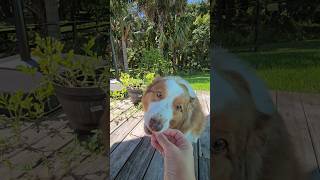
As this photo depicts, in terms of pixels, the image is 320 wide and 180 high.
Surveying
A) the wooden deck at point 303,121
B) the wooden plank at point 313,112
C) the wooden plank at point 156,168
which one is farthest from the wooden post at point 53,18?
the wooden plank at point 313,112

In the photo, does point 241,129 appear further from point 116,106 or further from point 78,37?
point 78,37

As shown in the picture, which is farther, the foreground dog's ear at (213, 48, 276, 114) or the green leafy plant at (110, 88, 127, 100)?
the green leafy plant at (110, 88, 127, 100)

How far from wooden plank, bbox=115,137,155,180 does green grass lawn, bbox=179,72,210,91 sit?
0.36 metres

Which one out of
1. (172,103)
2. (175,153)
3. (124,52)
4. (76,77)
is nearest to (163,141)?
(175,153)

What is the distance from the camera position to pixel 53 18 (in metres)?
2.43

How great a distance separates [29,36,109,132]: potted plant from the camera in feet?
7.93

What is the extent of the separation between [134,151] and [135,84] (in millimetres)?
339

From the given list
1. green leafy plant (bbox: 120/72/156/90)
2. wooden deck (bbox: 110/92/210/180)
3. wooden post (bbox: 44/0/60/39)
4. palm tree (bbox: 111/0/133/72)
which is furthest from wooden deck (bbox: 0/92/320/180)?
wooden post (bbox: 44/0/60/39)

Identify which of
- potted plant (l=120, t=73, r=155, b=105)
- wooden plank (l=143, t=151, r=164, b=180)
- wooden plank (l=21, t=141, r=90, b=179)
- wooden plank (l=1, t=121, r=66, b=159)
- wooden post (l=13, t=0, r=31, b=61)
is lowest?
wooden plank (l=21, t=141, r=90, b=179)

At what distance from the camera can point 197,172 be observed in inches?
90.3

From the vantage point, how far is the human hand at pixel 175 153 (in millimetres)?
2248

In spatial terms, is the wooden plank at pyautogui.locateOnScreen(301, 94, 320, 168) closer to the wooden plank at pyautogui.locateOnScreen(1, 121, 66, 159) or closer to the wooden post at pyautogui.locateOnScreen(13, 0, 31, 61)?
the wooden plank at pyautogui.locateOnScreen(1, 121, 66, 159)

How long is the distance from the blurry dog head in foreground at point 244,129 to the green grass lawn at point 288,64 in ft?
0.19

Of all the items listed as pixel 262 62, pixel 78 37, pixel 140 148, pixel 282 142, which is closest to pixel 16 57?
pixel 78 37
